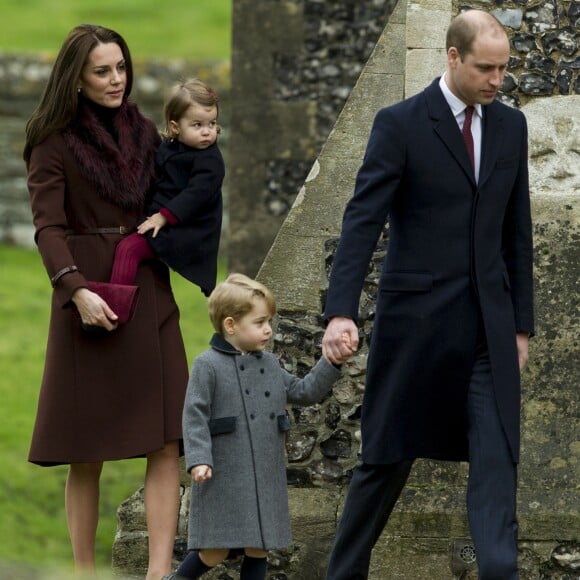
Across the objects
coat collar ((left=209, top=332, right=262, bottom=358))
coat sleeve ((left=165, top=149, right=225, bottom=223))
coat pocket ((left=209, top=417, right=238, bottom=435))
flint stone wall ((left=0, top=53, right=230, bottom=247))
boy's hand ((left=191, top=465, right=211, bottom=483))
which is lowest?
boy's hand ((left=191, top=465, right=211, bottom=483))

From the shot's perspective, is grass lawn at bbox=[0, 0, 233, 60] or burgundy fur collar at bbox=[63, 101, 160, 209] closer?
burgundy fur collar at bbox=[63, 101, 160, 209]

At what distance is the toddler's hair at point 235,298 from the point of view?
18.1ft

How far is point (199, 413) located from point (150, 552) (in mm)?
739

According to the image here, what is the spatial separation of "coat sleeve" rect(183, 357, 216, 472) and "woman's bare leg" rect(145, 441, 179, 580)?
0.50 metres

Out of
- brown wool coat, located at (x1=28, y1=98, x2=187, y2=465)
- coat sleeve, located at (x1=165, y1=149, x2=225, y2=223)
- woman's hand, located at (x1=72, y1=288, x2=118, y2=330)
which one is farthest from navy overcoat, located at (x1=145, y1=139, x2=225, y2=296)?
woman's hand, located at (x1=72, y1=288, x2=118, y2=330)

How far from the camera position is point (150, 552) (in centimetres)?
601

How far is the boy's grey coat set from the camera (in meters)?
5.53

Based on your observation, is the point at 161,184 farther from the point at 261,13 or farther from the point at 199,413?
the point at 261,13

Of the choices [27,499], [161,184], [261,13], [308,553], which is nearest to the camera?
[161,184]

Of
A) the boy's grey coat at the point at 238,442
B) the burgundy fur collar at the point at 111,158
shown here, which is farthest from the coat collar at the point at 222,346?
the burgundy fur collar at the point at 111,158

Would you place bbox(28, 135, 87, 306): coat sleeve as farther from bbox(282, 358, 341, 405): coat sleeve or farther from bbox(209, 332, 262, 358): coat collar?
bbox(282, 358, 341, 405): coat sleeve

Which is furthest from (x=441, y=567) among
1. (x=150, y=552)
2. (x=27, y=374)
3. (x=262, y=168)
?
(x=27, y=374)

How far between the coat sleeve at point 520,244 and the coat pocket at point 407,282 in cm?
29

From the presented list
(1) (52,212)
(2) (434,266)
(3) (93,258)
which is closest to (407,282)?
(2) (434,266)
